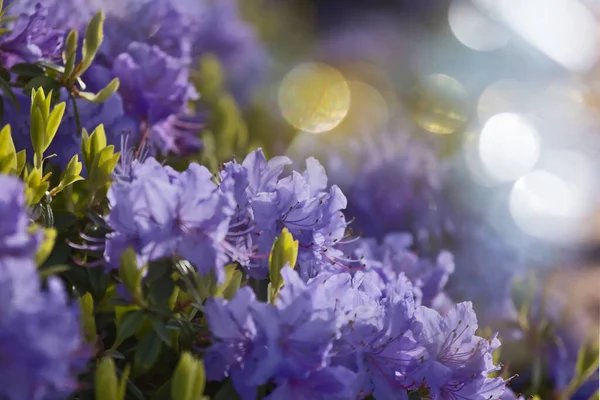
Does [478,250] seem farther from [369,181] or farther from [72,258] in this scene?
[72,258]

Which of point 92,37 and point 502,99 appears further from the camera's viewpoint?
point 502,99

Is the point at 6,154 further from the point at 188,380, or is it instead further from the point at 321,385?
the point at 321,385

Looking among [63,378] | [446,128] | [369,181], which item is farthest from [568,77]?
[63,378]

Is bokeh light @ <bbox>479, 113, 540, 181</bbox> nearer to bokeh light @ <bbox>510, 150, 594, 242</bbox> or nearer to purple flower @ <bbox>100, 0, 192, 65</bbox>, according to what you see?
bokeh light @ <bbox>510, 150, 594, 242</bbox>

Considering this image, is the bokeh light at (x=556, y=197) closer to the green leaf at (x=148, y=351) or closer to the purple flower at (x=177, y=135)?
the purple flower at (x=177, y=135)

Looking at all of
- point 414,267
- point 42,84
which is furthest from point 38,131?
point 414,267

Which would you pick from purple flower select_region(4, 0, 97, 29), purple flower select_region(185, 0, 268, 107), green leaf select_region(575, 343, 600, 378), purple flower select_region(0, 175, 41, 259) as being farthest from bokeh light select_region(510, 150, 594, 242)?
purple flower select_region(0, 175, 41, 259)

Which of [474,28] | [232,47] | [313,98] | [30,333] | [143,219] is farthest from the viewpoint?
[474,28]
